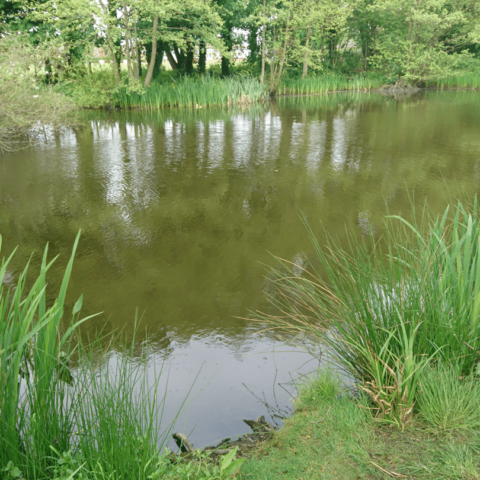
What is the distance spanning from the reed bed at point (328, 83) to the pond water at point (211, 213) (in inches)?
459

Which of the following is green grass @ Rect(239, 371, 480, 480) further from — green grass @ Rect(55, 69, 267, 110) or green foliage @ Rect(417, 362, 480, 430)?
green grass @ Rect(55, 69, 267, 110)

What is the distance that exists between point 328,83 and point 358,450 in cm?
2423

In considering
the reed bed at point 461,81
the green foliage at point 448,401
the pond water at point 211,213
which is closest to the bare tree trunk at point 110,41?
the pond water at point 211,213

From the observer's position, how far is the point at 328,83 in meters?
23.8

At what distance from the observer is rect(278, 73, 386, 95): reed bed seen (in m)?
22.7

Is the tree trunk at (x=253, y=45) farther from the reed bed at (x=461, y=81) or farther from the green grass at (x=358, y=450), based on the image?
the green grass at (x=358, y=450)

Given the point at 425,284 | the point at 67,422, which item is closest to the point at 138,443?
the point at 67,422

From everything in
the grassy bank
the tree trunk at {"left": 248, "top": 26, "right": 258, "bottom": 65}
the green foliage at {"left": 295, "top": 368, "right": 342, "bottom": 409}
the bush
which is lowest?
the green foliage at {"left": 295, "top": 368, "right": 342, "bottom": 409}

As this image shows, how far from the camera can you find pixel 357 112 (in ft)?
48.4

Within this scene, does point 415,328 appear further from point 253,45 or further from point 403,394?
point 253,45

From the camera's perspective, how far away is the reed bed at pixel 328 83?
2272cm

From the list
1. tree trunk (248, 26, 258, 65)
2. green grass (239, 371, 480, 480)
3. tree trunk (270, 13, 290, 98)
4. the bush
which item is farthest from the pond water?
tree trunk (248, 26, 258, 65)

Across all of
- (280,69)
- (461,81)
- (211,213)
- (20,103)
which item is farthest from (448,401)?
(461,81)

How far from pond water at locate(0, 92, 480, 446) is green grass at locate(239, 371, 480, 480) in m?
0.36
